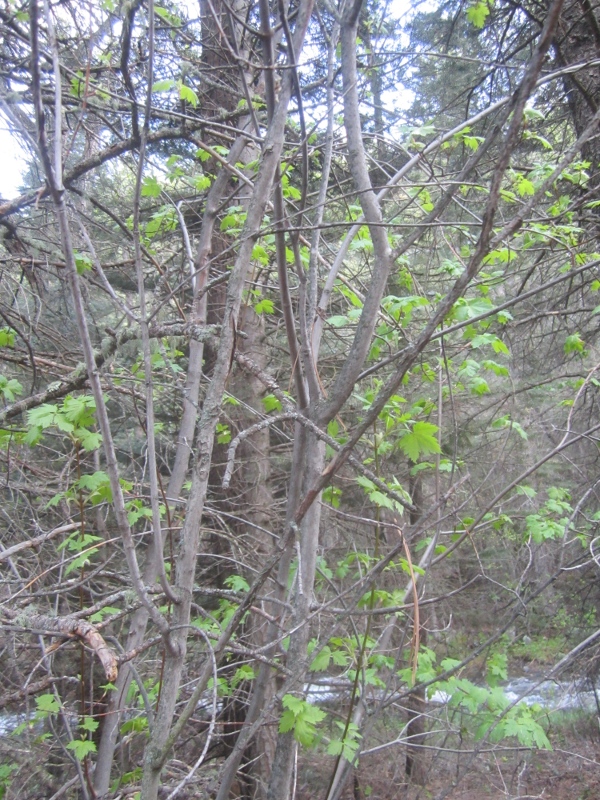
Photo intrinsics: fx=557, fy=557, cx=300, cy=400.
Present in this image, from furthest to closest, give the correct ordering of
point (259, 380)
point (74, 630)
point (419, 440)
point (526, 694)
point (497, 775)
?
point (497, 775), point (259, 380), point (419, 440), point (526, 694), point (74, 630)

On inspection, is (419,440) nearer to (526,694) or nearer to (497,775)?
(526,694)

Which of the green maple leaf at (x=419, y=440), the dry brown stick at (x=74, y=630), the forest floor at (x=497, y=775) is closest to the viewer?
the dry brown stick at (x=74, y=630)

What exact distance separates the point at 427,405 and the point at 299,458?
1.24 meters

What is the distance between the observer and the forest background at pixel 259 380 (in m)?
1.81

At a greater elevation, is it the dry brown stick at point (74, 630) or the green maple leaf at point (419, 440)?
the green maple leaf at point (419, 440)

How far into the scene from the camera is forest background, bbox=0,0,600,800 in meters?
1.81

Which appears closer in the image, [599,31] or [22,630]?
[22,630]

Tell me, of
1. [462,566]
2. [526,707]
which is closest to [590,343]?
[526,707]

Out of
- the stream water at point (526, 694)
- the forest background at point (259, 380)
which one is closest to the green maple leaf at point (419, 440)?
the forest background at point (259, 380)

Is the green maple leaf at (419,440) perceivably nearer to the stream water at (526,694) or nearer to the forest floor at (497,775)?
the stream water at (526,694)

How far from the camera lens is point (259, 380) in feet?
12.6

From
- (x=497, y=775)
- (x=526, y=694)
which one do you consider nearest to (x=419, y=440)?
(x=526, y=694)

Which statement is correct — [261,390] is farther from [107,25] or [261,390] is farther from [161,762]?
[161,762]

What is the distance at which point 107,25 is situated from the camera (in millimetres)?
2762
